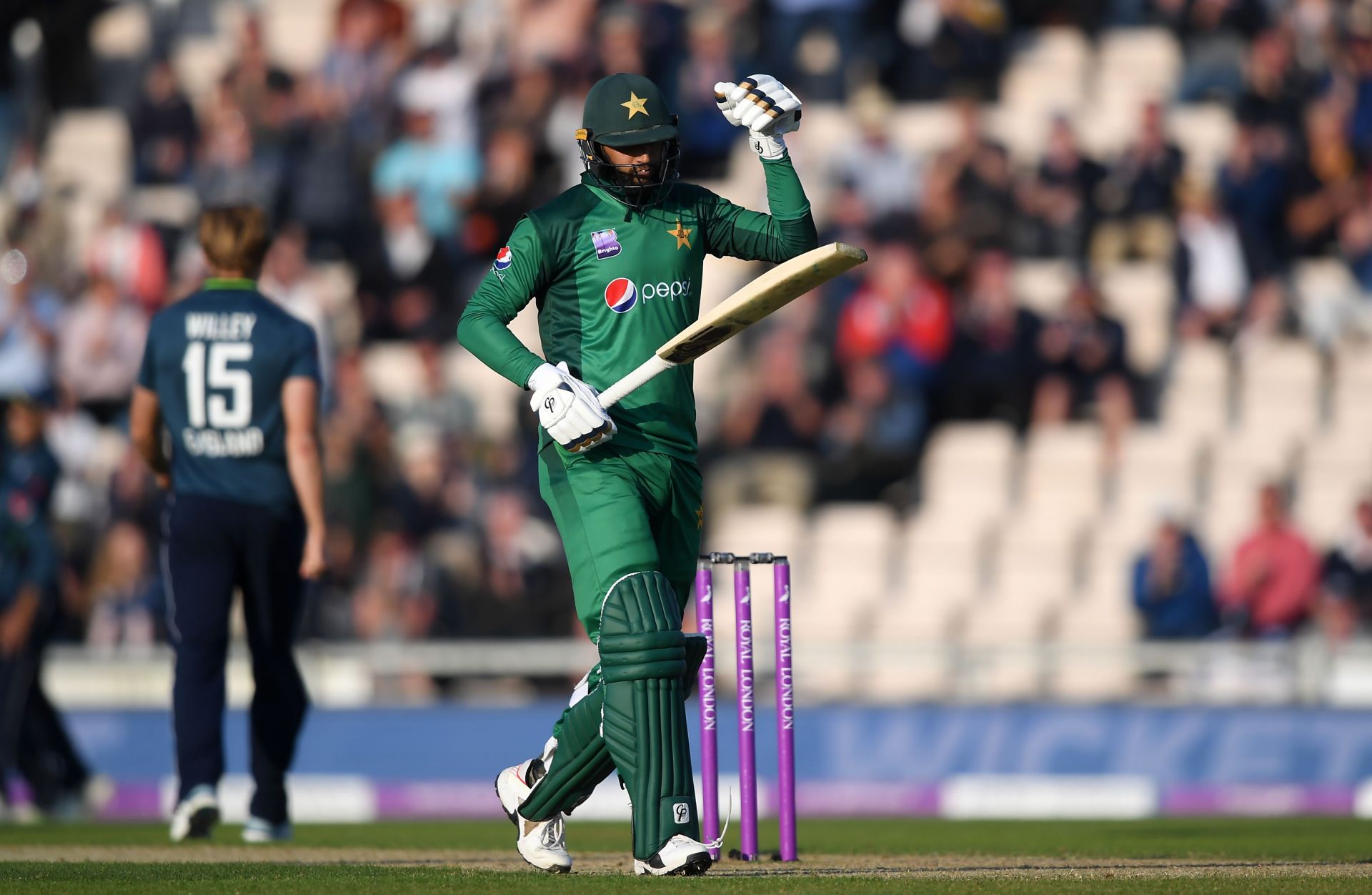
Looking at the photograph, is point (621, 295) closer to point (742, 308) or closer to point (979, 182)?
point (742, 308)

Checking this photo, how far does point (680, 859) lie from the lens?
20.4 feet

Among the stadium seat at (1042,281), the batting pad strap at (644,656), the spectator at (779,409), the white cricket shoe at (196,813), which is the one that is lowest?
the white cricket shoe at (196,813)

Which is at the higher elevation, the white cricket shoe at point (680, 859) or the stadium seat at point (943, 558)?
the stadium seat at point (943, 558)

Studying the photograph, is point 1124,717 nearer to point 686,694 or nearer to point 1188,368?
point 1188,368

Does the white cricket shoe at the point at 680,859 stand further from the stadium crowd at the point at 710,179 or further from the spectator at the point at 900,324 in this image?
the spectator at the point at 900,324

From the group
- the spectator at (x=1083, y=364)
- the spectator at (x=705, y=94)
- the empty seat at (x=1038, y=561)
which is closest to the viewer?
the empty seat at (x=1038, y=561)

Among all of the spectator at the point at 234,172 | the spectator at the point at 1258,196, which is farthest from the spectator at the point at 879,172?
the spectator at the point at 234,172

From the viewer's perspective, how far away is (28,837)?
972 centimetres

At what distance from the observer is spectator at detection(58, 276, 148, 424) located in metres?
16.5

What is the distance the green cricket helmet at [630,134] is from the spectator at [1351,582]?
7939mm

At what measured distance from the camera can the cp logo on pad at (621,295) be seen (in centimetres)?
661

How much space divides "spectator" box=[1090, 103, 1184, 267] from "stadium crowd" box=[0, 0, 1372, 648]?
2 centimetres

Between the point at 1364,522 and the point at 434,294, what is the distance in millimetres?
6812

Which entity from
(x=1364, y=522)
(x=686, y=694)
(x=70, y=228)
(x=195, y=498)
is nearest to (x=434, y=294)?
(x=70, y=228)
